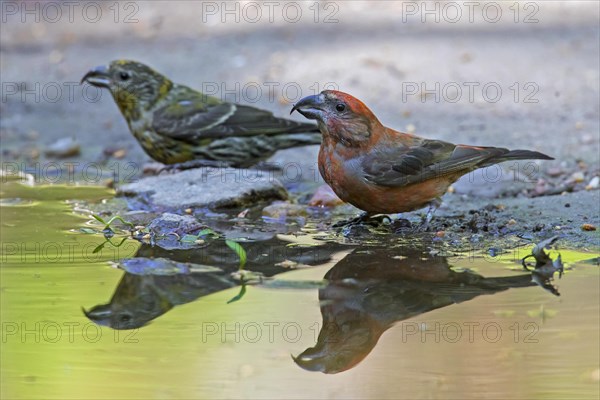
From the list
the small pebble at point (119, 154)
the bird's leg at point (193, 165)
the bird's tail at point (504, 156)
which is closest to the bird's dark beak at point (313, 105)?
the bird's tail at point (504, 156)

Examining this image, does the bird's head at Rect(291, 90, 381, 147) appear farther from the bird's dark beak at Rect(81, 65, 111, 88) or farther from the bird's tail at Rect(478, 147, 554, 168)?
the bird's dark beak at Rect(81, 65, 111, 88)

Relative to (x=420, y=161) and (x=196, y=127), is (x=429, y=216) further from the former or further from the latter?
(x=196, y=127)

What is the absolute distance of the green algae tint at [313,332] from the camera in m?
4.07

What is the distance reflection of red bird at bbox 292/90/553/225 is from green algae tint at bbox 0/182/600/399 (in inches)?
24.4

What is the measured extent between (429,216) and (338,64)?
524cm

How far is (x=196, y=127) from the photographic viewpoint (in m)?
8.88

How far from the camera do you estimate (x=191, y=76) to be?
39.5ft

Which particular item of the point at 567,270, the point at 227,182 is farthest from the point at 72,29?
the point at 567,270

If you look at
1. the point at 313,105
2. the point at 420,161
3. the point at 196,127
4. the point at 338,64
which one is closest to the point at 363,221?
the point at 420,161

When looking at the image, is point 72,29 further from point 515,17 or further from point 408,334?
point 408,334

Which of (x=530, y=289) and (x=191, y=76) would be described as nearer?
(x=530, y=289)

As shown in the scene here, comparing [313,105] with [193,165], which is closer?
[313,105]

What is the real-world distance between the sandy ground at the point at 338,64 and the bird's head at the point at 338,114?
95.9 inches

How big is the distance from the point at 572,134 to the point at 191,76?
15.1ft
